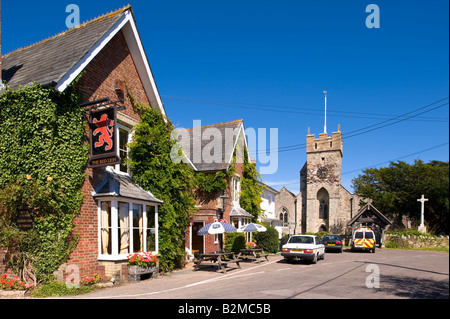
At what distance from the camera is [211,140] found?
26.0 metres

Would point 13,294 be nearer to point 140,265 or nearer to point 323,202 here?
point 140,265

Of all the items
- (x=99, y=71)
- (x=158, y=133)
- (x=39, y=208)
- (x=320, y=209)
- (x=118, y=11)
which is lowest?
(x=320, y=209)

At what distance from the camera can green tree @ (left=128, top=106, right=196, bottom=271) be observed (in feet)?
48.2

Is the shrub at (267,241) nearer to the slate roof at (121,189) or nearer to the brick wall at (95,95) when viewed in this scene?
the slate roof at (121,189)

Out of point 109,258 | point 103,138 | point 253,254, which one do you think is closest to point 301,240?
point 253,254

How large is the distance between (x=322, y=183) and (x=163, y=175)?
41061 mm

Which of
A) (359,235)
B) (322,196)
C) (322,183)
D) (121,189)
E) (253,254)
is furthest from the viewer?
(322,196)

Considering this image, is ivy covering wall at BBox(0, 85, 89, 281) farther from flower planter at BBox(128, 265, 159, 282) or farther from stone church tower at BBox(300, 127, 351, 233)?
stone church tower at BBox(300, 127, 351, 233)

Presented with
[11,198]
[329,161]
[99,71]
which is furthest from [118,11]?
[329,161]

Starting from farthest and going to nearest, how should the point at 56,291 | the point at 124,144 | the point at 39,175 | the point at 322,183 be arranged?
the point at 322,183 < the point at 124,144 < the point at 39,175 < the point at 56,291
